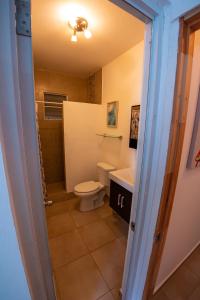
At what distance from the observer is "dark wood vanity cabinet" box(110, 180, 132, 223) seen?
165cm

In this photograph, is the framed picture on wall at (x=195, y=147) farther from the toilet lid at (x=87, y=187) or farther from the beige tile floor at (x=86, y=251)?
the toilet lid at (x=87, y=187)

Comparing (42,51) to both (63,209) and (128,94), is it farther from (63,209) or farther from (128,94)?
(63,209)

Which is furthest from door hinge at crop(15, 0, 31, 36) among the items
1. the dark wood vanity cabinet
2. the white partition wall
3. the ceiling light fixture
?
the white partition wall

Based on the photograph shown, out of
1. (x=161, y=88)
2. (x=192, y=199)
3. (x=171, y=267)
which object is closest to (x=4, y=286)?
(x=161, y=88)

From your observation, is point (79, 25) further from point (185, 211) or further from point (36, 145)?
point (185, 211)

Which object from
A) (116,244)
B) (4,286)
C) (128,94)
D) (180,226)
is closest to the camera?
(4,286)

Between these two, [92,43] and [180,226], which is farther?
[92,43]

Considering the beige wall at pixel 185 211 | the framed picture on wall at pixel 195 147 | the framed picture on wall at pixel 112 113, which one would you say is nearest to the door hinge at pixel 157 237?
the beige wall at pixel 185 211

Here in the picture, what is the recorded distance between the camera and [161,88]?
0.67m

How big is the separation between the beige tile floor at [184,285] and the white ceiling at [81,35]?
2.63 metres

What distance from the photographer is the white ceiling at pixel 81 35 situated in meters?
1.25

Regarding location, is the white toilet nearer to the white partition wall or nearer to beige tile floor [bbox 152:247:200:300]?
the white partition wall

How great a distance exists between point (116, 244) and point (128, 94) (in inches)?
81.4

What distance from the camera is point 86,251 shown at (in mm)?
1565
